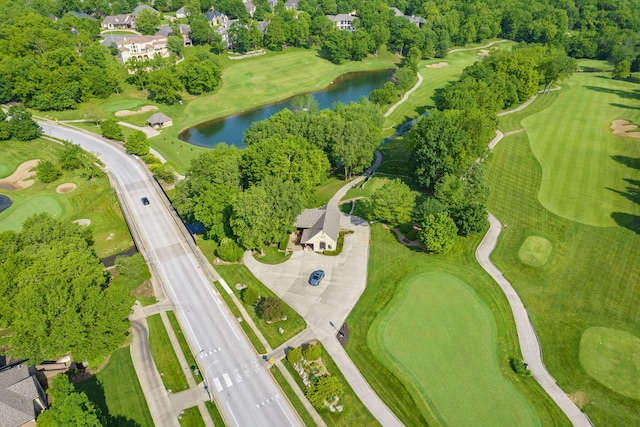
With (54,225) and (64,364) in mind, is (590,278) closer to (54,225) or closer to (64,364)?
(64,364)

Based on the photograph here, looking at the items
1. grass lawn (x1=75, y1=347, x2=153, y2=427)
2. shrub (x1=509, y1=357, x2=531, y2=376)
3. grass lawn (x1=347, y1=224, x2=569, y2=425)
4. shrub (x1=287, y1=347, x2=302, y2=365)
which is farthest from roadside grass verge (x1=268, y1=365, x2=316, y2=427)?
shrub (x1=509, y1=357, x2=531, y2=376)

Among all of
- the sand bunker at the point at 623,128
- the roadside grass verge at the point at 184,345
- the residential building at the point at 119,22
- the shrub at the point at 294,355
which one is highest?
the residential building at the point at 119,22

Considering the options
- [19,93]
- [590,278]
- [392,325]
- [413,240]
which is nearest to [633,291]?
[590,278]

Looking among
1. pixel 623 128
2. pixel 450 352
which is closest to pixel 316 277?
pixel 450 352

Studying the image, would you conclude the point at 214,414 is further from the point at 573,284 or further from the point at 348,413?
the point at 573,284

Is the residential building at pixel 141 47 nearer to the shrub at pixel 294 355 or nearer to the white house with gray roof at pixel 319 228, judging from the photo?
the white house with gray roof at pixel 319 228

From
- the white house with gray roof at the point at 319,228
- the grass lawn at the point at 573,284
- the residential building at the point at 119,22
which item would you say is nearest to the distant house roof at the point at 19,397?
the white house with gray roof at the point at 319,228
